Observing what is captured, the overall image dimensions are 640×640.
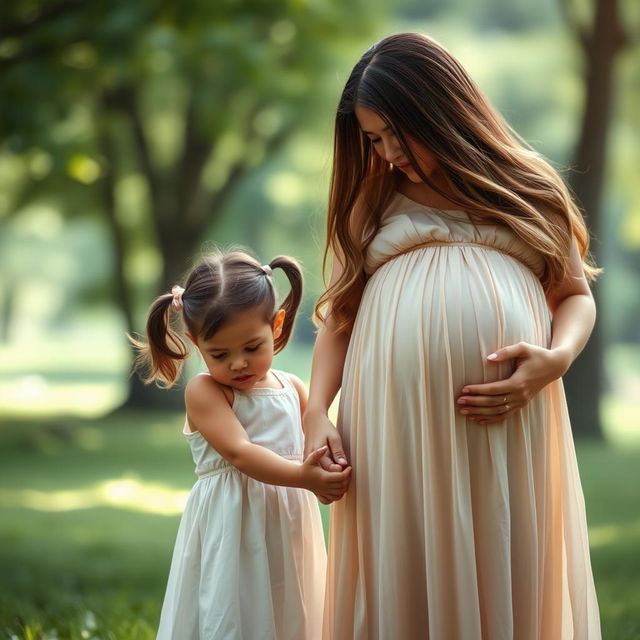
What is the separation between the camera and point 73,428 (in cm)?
1230

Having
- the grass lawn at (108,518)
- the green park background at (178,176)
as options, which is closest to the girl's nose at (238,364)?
the green park background at (178,176)

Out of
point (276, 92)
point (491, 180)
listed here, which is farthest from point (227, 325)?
point (276, 92)

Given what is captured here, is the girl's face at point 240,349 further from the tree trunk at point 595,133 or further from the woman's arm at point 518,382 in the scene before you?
the tree trunk at point 595,133

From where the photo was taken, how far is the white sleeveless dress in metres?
2.69

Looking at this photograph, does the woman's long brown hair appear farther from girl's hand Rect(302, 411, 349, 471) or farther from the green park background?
girl's hand Rect(302, 411, 349, 471)

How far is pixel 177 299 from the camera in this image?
2.79m

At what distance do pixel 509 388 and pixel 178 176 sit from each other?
11.2m

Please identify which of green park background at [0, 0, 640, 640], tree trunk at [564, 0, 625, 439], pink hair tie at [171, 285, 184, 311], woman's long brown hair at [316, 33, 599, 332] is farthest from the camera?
tree trunk at [564, 0, 625, 439]

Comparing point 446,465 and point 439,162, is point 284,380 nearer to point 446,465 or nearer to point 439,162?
point 446,465

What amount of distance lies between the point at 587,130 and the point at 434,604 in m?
7.95

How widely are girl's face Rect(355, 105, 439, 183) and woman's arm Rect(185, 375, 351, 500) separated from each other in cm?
76

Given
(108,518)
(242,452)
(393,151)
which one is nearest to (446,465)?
(242,452)

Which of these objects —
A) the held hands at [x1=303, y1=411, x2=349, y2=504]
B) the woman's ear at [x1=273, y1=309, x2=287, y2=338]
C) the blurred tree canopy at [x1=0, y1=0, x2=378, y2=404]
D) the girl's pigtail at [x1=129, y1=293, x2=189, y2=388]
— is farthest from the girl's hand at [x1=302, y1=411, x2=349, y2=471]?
the blurred tree canopy at [x1=0, y1=0, x2=378, y2=404]

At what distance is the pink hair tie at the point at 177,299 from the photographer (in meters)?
2.77
